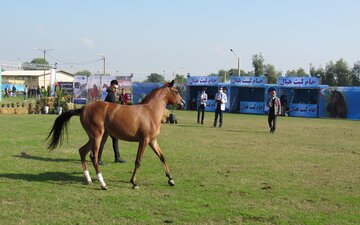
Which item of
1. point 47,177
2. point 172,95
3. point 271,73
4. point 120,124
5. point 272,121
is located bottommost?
point 47,177

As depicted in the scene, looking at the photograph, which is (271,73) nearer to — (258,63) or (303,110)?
(258,63)

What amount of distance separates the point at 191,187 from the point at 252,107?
112 feet

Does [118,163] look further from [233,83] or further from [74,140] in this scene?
[233,83]

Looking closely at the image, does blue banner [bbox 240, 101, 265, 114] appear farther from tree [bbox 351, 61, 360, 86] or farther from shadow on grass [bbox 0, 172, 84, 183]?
tree [bbox 351, 61, 360, 86]

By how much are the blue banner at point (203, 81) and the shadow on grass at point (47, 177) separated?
34337 millimetres

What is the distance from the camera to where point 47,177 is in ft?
30.7

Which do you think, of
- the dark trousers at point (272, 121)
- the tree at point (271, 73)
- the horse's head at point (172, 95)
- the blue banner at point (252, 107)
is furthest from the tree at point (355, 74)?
the horse's head at point (172, 95)

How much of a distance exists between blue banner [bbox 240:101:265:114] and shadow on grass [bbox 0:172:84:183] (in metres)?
33.3

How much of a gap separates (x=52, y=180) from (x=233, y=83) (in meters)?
34.8

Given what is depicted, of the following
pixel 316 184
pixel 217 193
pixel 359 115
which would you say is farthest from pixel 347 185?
pixel 359 115

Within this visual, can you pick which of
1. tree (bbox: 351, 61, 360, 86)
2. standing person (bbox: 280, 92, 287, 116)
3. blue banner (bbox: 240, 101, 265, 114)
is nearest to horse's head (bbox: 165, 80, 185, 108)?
standing person (bbox: 280, 92, 287, 116)

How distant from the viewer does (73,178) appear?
939 cm

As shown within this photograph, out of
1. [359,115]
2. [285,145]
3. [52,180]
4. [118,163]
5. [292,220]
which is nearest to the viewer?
[292,220]

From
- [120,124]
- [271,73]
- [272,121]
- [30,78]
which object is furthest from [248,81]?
[30,78]
